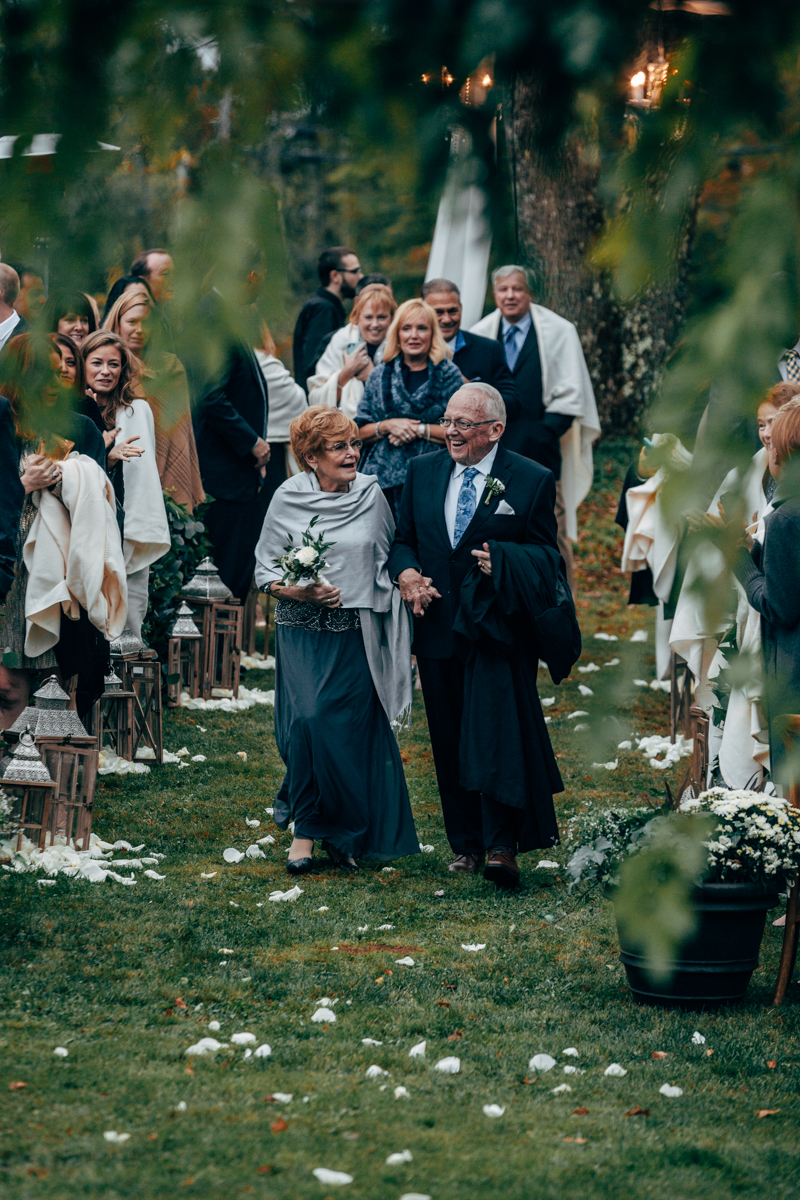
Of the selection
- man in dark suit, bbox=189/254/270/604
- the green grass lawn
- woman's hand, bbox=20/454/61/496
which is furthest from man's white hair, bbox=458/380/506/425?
man in dark suit, bbox=189/254/270/604

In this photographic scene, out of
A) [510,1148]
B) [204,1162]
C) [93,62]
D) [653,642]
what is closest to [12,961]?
[204,1162]

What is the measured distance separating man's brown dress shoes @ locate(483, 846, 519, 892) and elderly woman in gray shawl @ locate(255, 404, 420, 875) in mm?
428

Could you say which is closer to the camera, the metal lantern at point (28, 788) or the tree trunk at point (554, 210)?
the tree trunk at point (554, 210)

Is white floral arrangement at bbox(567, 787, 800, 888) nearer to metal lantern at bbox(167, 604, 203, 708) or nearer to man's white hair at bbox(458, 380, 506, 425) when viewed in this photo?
man's white hair at bbox(458, 380, 506, 425)

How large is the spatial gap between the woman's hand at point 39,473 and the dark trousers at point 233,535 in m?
4.17

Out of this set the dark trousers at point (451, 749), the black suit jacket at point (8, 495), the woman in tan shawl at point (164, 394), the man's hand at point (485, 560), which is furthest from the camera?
the dark trousers at point (451, 749)

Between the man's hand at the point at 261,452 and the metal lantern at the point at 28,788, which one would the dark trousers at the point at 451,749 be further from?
the man's hand at the point at 261,452

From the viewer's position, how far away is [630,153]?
236 centimetres

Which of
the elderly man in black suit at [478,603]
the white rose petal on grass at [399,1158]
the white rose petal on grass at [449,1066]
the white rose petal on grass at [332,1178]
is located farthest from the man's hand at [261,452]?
the white rose petal on grass at [332,1178]

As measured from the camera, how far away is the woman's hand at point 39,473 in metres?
6.51

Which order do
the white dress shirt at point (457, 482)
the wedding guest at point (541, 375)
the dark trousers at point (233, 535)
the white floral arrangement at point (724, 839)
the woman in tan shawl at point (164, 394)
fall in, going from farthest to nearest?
Result: 1. the dark trousers at point (233, 535)
2. the wedding guest at point (541, 375)
3. the white dress shirt at point (457, 482)
4. the white floral arrangement at point (724, 839)
5. the woman in tan shawl at point (164, 394)

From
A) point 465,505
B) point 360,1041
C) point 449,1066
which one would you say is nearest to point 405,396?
point 465,505

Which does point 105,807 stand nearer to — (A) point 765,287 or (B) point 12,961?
(B) point 12,961

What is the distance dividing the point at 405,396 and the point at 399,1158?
5908 millimetres
